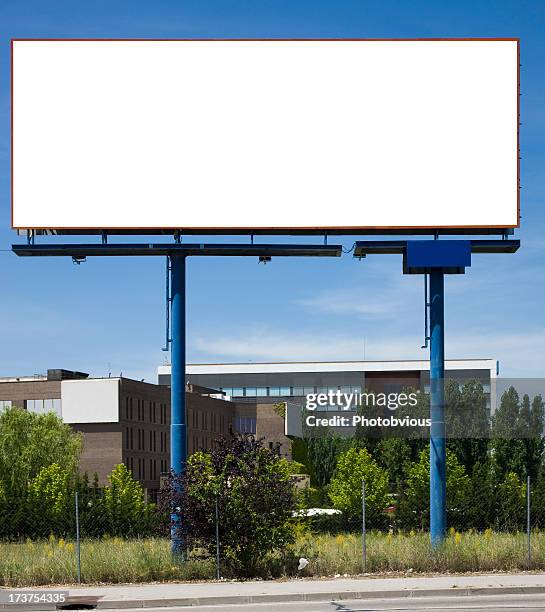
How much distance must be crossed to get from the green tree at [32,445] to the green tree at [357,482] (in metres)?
18.8

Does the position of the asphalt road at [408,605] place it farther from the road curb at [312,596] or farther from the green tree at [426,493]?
the green tree at [426,493]

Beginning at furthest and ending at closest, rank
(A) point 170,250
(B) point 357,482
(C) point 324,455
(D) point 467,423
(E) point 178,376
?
(D) point 467,423 → (C) point 324,455 → (B) point 357,482 → (A) point 170,250 → (E) point 178,376

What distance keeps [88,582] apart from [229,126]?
1178 centimetres

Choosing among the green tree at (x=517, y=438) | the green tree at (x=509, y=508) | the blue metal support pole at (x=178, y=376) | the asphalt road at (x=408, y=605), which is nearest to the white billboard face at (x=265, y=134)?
the blue metal support pole at (x=178, y=376)

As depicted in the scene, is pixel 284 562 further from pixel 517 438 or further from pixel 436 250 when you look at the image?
pixel 517 438

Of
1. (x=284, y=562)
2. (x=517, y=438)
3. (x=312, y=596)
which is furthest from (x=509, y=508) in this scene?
(x=517, y=438)

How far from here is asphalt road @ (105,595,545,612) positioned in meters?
18.8

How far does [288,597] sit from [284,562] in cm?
341

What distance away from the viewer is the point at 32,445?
7544 cm

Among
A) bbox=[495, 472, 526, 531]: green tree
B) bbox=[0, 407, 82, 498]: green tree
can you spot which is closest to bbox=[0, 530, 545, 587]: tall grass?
bbox=[495, 472, 526, 531]: green tree

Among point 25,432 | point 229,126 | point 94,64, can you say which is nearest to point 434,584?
point 229,126

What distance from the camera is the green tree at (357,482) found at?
63156 mm

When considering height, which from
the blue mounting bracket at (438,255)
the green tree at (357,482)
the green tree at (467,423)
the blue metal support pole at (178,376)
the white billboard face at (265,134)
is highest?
the white billboard face at (265,134)

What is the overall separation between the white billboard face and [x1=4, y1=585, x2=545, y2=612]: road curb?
1040 centimetres
